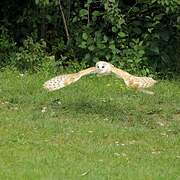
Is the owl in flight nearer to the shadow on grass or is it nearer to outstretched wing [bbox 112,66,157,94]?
outstretched wing [bbox 112,66,157,94]

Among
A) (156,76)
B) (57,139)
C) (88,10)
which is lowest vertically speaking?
(156,76)

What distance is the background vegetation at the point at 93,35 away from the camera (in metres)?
11.4

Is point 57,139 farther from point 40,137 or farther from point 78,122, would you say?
point 78,122

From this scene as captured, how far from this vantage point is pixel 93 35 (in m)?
11.8

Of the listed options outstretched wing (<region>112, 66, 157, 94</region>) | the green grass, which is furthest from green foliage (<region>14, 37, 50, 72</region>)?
outstretched wing (<region>112, 66, 157, 94</region>)

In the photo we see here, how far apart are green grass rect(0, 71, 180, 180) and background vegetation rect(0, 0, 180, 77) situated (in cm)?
86

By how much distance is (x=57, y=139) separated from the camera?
7.20 metres

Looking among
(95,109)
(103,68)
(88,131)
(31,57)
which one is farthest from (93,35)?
(88,131)

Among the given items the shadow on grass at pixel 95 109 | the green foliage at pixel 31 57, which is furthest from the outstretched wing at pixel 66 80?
the green foliage at pixel 31 57

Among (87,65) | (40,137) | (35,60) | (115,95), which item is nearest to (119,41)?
(87,65)

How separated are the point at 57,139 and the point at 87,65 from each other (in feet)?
14.4

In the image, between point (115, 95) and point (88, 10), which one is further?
point (88, 10)

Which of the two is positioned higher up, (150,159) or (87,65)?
(150,159)

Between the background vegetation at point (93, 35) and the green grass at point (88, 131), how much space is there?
86cm
